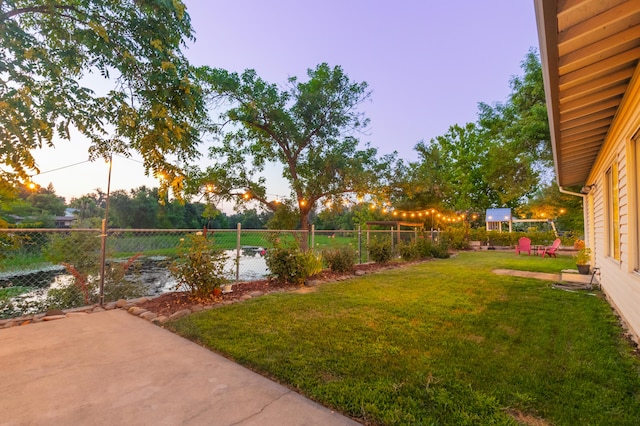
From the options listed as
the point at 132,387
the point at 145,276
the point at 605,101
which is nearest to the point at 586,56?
the point at 605,101

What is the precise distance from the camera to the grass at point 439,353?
1.87 meters

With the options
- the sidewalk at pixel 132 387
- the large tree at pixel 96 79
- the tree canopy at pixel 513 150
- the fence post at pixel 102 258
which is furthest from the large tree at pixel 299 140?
the sidewalk at pixel 132 387

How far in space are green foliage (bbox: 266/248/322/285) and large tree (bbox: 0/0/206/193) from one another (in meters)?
2.87

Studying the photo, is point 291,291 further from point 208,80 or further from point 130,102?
point 208,80

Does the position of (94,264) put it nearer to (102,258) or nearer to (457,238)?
(102,258)

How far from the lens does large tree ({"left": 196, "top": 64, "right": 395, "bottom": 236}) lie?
403 inches

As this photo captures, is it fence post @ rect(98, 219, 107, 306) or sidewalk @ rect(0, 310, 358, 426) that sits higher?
fence post @ rect(98, 219, 107, 306)

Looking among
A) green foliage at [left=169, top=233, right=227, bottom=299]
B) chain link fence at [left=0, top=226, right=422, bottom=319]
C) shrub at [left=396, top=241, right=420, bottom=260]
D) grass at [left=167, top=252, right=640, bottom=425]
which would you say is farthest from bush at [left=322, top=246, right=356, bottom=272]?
shrub at [left=396, top=241, right=420, bottom=260]

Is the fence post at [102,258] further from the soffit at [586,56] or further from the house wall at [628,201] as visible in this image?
the house wall at [628,201]

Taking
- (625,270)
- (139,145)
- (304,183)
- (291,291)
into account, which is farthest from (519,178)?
(139,145)

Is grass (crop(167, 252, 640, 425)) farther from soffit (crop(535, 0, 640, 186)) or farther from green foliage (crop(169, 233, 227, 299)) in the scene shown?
soffit (crop(535, 0, 640, 186))

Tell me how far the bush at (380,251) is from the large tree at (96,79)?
→ 21.7 ft

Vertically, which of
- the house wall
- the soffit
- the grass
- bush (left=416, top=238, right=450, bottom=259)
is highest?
the soffit

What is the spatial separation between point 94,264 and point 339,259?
16.4 ft
